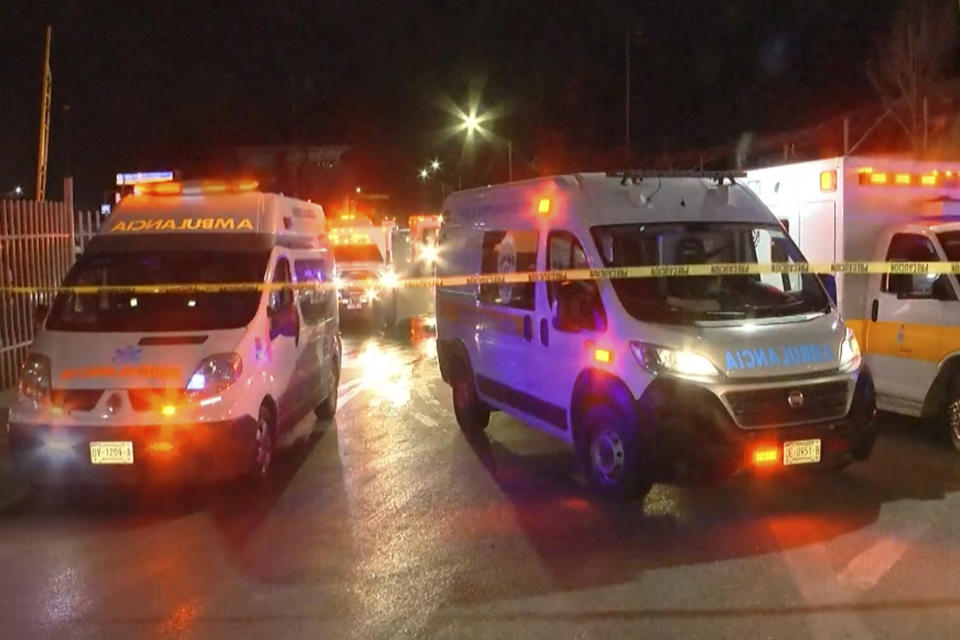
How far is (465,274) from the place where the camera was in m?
9.66

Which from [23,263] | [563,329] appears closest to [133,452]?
[563,329]

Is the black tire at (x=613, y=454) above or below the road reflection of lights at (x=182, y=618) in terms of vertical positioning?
above

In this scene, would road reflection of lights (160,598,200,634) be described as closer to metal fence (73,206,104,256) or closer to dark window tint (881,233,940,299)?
dark window tint (881,233,940,299)

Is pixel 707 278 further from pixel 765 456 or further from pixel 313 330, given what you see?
pixel 313 330

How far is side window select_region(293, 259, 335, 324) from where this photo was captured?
29.0 feet

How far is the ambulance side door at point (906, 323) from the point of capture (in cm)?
831

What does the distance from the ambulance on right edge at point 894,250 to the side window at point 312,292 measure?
4.77m

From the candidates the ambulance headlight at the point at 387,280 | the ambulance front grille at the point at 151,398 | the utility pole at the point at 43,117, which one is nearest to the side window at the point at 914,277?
the ambulance front grille at the point at 151,398

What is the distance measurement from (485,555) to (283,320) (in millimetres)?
2940

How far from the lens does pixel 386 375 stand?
44.0ft

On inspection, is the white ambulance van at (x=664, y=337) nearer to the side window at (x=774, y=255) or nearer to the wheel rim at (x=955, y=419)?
the side window at (x=774, y=255)

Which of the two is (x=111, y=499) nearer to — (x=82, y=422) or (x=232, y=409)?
(x=82, y=422)

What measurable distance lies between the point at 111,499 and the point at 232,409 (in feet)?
4.13

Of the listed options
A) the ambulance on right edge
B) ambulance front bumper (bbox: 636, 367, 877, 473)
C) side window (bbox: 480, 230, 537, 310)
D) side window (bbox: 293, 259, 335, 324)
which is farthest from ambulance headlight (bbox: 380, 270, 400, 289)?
ambulance front bumper (bbox: 636, 367, 877, 473)
